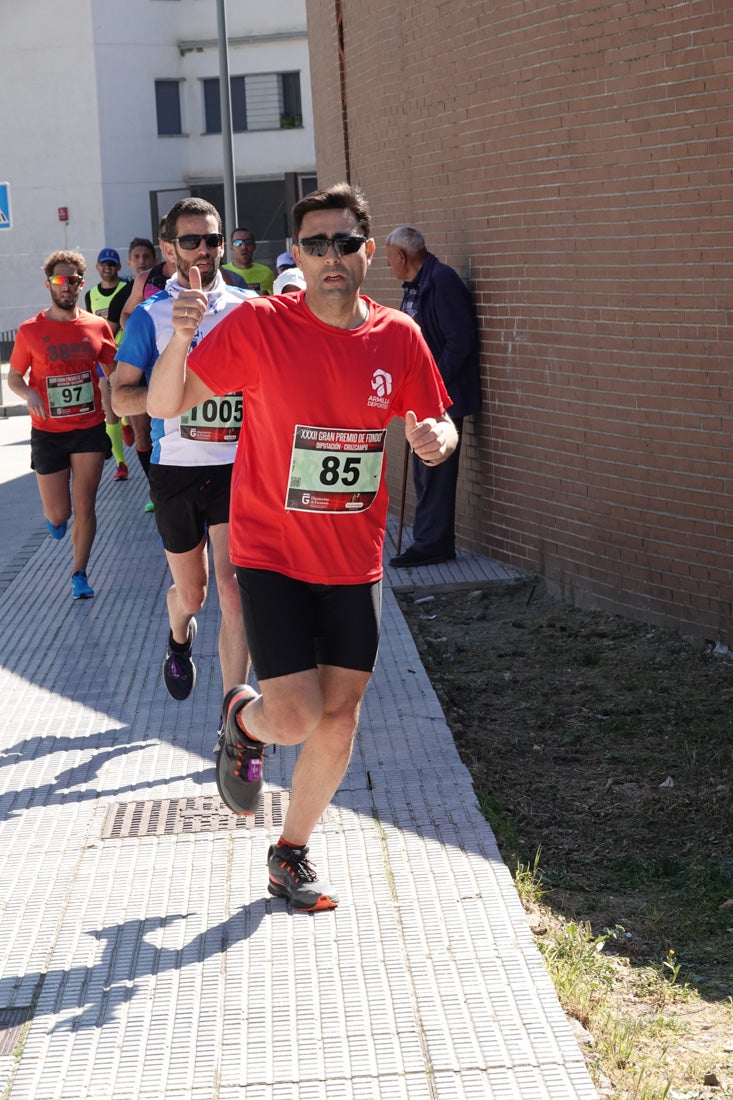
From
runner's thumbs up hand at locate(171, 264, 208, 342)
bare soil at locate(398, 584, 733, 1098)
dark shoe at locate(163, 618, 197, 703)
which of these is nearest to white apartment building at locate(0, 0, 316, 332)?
bare soil at locate(398, 584, 733, 1098)

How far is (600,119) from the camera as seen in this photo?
26.7 ft

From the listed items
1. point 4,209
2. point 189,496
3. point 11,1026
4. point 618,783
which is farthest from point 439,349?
point 4,209

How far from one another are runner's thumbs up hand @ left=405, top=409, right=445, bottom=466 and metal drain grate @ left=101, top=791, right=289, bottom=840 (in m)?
1.65

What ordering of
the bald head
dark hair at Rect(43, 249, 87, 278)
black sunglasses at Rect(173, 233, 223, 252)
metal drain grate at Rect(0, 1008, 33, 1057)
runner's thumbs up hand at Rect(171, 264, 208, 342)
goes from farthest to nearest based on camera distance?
the bald head → dark hair at Rect(43, 249, 87, 278) → black sunglasses at Rect(173, 233, 223, 252) → runner's thumbs up hand at Rect(171, 264, 208, 342) → metal drain grate at Rect(0, 1008, 33, 1057)

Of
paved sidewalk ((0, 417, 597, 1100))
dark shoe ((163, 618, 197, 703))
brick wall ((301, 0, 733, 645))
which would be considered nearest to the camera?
paved sidewalk ((0, 417, 597, 1100))

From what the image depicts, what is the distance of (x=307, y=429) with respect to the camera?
14.6 ft

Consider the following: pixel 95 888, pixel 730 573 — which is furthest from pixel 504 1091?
pixel 730 573

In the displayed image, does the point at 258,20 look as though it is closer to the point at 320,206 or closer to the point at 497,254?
the point at 497,254

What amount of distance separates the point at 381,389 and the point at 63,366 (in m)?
5.78

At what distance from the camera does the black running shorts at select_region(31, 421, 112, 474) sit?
389 inches

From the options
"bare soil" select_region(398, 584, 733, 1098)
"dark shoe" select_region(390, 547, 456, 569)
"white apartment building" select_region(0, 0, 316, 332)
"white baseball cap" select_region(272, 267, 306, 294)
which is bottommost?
"bare soil" select_region(398, 584, 733, 1098)

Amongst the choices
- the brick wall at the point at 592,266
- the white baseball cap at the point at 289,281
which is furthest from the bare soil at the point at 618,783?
the white baseball cap at the point at 289,281

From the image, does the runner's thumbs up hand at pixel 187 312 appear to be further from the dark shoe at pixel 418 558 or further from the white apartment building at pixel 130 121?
the white apartment building at pixel 130 121

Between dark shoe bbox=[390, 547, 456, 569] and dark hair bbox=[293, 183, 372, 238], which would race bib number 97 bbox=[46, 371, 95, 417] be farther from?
dark hair bbox=[293, 183, 372, 238]
